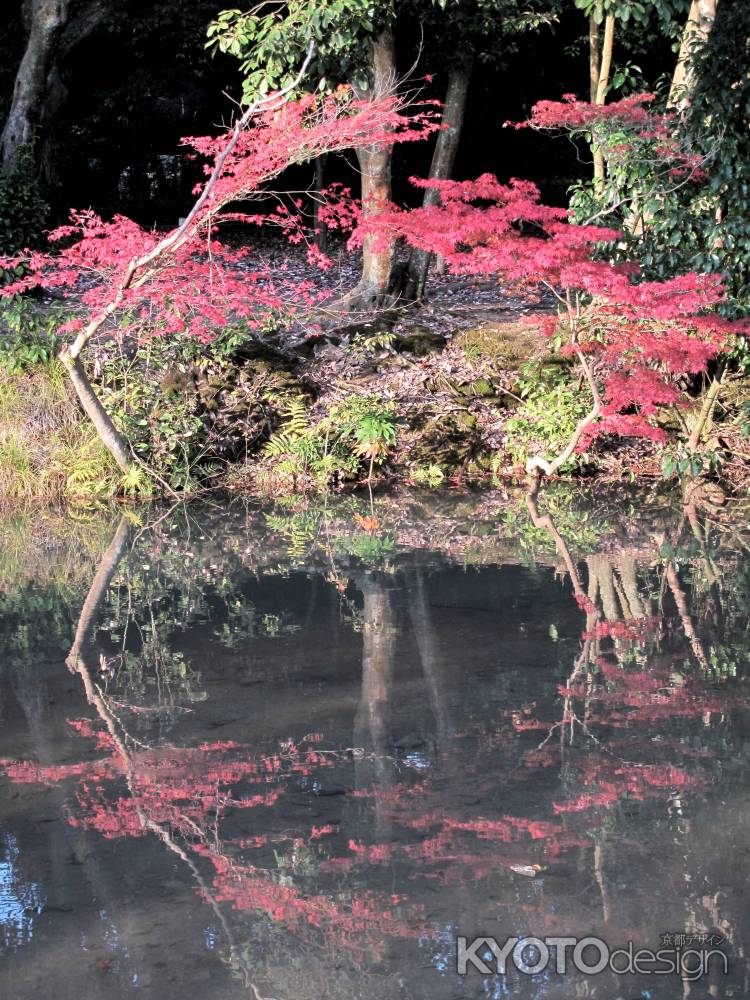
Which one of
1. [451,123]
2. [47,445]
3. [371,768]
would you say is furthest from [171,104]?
[371,768]

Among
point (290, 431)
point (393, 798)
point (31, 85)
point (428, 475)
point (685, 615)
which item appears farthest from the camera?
point (31, 85)

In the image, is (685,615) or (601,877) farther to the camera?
(685,615)

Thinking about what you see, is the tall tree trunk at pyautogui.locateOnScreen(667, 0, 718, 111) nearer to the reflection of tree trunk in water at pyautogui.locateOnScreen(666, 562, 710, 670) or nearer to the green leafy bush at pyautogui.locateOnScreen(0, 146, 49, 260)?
the reflection of tree trunk in water at pyautogui.locateOnScreen(666, 562, 710, 670)

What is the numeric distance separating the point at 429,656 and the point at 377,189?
21.6 feet

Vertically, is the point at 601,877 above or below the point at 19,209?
below

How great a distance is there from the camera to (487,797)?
3.82 metres

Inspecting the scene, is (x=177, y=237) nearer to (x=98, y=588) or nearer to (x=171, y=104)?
(x=98, y=588)

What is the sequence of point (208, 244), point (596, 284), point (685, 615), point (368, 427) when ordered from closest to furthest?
point (685, 615)
point (596, 284)
point (208, 244)
point (368, 427)

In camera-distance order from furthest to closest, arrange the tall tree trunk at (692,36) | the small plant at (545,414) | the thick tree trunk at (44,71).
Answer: the thick tree trunk at (44,71)
the small plant at (545,414)
the tall tree trunk at (692,36)

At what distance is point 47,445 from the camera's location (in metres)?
9.15

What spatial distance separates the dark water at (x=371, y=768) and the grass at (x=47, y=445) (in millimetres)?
1927

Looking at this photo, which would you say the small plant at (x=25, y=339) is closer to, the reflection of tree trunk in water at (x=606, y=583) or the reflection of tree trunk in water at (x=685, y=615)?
the reflection of tree trunk in water at (x=606, y=583)

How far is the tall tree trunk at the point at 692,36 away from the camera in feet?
28.8

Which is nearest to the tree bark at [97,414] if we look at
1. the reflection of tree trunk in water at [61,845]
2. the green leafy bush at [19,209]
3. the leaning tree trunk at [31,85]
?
the green leafy bush at [19,209]
